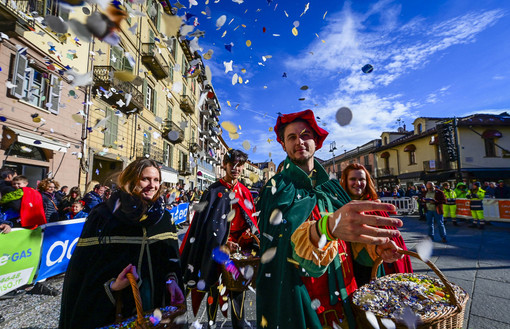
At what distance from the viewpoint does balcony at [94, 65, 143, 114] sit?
12.2 meters

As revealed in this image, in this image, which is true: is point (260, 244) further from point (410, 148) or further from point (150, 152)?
point (410, 148)

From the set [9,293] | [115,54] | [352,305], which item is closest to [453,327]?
[352,305]

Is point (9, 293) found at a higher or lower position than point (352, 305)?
lower

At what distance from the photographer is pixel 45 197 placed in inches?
217

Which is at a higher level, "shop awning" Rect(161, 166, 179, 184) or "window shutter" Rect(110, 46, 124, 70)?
"window shutter" Rect(110, 46, 124, 70)

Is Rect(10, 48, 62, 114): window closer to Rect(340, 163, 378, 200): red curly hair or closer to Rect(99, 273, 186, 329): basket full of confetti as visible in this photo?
Rect(99, 273, 186, 329): basket full of confetti

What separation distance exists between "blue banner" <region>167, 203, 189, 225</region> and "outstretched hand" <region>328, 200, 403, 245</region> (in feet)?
33.0

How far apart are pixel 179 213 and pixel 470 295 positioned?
1015 cm

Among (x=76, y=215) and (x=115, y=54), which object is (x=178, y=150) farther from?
(x=76, y=215)

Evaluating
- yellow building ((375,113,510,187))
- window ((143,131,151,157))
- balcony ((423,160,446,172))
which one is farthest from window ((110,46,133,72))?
balcony ((423,160,446,172))

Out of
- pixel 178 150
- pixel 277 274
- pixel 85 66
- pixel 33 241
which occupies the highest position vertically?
pixel 85 66

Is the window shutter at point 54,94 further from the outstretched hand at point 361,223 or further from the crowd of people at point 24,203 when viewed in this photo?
the outstretched hand at point 361,223

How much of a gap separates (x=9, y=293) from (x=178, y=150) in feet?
68.3

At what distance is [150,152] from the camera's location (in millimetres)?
18172
